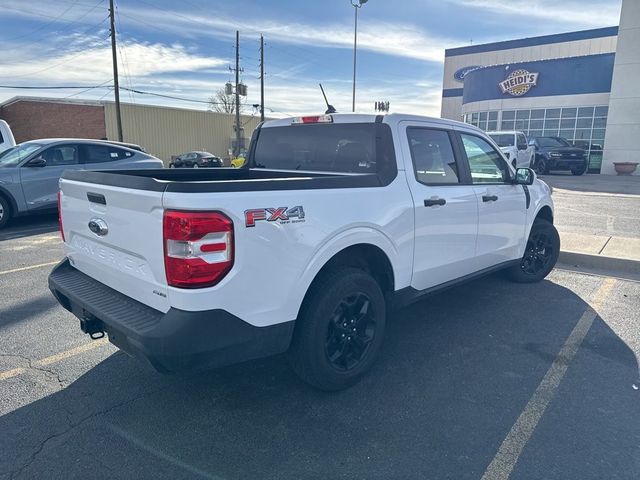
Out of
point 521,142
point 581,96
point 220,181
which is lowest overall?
point 220,181

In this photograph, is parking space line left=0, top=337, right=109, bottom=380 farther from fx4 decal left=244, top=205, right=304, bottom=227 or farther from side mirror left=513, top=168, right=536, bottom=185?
side mirror left=513, top=168, right=536, bottom=185

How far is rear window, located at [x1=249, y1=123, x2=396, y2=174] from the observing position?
3.51 meters

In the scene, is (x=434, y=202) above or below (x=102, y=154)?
below

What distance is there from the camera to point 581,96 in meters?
27.4

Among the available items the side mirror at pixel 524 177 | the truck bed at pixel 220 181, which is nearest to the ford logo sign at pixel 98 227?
the truck bed at pixel 220 181

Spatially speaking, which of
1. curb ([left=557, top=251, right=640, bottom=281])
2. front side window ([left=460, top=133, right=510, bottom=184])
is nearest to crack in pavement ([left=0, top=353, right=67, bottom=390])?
front side window ([left=460, top=133, right=510, bottom=184])

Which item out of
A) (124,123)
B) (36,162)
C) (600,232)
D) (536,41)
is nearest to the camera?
(600,232)

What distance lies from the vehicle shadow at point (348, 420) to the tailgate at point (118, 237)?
81cm

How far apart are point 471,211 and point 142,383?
120 inches

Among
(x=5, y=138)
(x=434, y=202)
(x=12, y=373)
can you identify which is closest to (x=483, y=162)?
(x=434, y=202)

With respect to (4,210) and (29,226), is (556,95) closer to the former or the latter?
(29,226)

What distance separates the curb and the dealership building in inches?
902

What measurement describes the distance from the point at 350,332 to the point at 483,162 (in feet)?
7.73

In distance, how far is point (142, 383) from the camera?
332 cm
